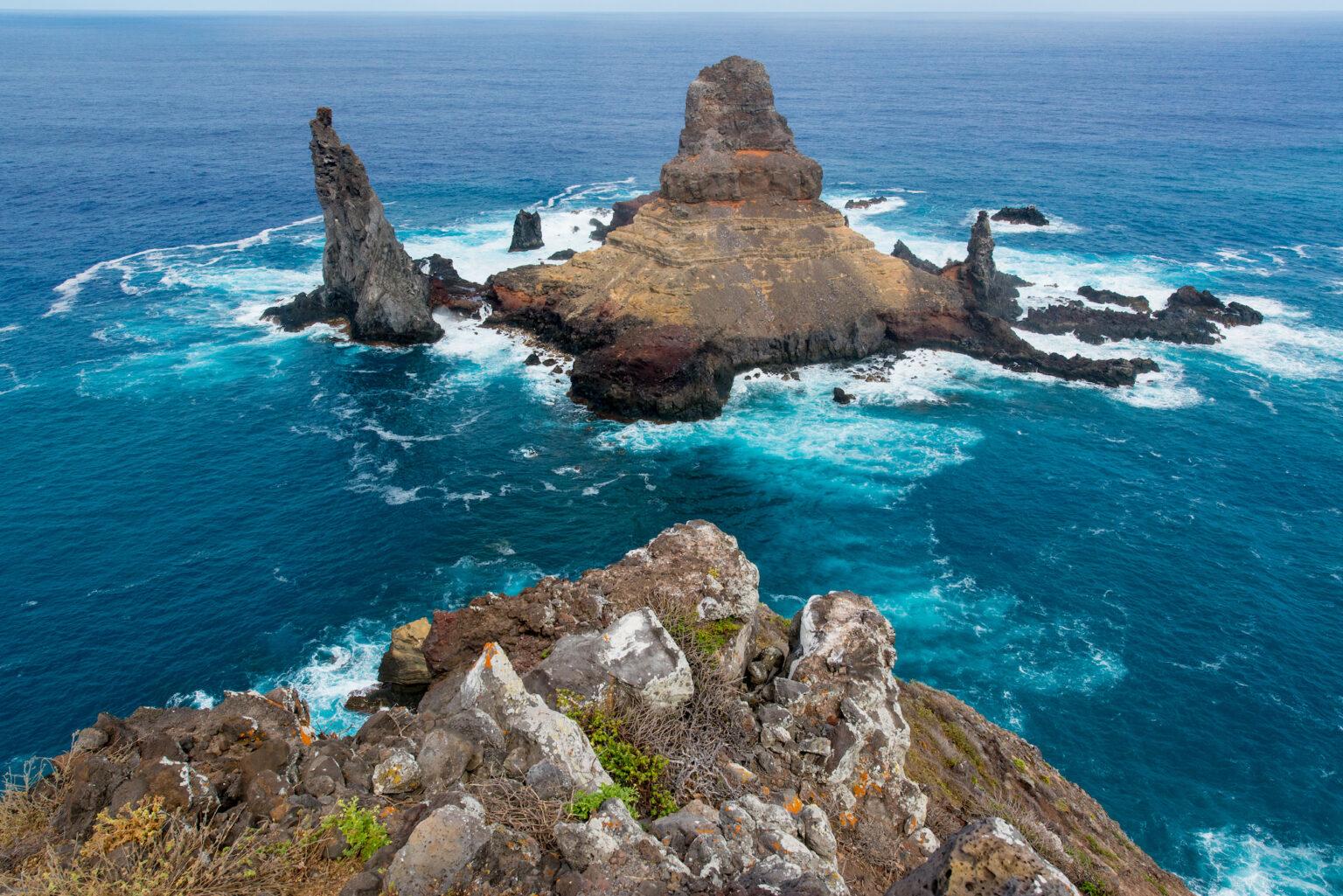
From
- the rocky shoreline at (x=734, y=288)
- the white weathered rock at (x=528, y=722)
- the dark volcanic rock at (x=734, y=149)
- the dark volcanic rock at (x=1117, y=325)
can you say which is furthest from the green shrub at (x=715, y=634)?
the dark volcanic rock at (x=1117, y=325)

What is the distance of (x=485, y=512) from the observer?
48188mm

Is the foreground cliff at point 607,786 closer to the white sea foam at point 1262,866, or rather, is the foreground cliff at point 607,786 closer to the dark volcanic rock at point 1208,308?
the white sea foam at point 1262,866

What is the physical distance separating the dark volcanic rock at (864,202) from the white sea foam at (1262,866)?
91.9 meters

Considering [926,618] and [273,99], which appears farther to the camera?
[273,99]

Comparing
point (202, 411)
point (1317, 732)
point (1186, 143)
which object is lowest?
point (1317, 732)

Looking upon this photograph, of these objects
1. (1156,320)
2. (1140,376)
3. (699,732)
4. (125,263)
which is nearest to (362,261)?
(125,263)

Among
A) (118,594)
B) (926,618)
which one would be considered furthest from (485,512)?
(926,618)

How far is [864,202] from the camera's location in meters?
109

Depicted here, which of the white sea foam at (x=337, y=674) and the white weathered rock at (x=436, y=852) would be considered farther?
the white sea foam at (x=337, y=674)

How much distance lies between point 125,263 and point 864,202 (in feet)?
296

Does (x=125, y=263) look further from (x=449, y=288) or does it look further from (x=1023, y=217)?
(x=1023, y=217)

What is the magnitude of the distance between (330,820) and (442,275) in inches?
2981

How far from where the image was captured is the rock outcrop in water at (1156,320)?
72.2 metres

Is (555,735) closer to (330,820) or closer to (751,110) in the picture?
(330,820)
